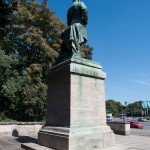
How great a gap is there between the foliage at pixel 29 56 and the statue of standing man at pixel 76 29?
10.7 m

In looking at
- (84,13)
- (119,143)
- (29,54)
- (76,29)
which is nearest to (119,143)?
(119,143)

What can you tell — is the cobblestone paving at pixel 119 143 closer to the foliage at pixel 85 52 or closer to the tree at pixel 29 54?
the tree at pixel 29 54

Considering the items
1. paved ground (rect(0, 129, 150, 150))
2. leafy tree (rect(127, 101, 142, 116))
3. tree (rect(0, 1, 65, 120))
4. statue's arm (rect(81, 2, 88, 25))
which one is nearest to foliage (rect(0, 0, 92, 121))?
tree (rect(0, 1, 65, 120))

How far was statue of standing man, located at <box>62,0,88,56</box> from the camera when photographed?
9.41 m

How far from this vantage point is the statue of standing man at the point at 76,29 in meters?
9.41

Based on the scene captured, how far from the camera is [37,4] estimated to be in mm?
25750

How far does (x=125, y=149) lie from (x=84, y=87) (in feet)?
9.50

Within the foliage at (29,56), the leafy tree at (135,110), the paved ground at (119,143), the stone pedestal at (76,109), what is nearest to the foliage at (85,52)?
the foliage at (29,56)

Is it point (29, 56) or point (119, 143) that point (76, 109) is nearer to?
point (119, 143)

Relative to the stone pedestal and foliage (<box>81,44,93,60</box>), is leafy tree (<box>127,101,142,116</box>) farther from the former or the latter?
the stone pedestal

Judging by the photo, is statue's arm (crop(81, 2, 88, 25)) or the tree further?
the tree

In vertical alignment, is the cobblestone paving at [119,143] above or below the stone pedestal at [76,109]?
below

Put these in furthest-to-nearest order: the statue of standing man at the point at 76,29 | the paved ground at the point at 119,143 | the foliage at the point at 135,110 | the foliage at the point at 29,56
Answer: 1. the foliage at the point at 135,110
2. the foliage at the point at 29,56
3. the paved ground at the point at 119,143
4. the statue of standing man at the point at 76,29

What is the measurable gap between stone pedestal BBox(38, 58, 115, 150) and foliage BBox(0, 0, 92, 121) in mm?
10759
